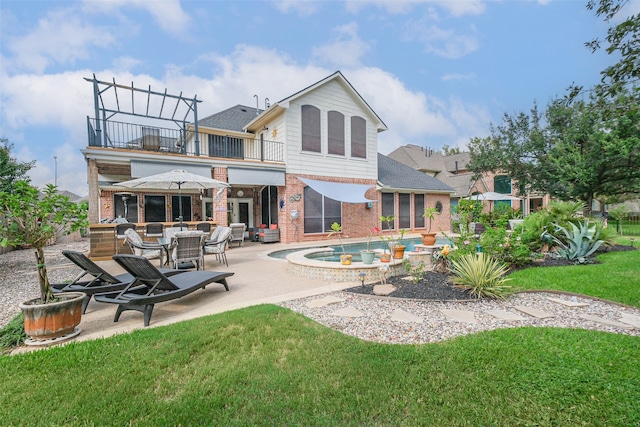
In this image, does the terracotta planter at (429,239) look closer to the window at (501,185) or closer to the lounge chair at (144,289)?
the lounge chair at (144,289)

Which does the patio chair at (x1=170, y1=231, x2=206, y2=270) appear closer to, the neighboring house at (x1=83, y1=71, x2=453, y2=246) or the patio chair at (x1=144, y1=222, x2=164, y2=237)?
the patio chair at (x1=144, y1=222, x2=164, y2=237)

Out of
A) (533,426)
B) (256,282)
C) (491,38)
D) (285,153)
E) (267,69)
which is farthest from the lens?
(267,69)

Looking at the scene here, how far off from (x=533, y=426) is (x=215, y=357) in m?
2.84

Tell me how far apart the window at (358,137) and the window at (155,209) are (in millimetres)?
11047

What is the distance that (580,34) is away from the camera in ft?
11.4

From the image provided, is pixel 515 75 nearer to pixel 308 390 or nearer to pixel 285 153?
pixel 308 390

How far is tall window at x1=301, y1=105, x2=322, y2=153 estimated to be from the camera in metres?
15.4

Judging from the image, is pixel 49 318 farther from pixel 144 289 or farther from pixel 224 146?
pixel 224 146

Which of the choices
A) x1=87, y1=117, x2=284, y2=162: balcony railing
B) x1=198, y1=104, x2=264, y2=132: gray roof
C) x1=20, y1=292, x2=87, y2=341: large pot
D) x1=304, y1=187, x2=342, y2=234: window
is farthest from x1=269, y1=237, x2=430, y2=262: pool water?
x1=198, y1=104, x2=264, y2=132: gray roof

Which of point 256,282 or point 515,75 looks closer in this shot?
point 515,75

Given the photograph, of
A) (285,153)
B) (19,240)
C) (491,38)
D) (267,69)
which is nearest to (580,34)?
(491,38)

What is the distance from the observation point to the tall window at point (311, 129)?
50.6ft

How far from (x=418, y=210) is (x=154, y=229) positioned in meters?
15.5

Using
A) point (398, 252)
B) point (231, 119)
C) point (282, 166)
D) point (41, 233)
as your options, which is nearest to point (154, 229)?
point (282, 166)
